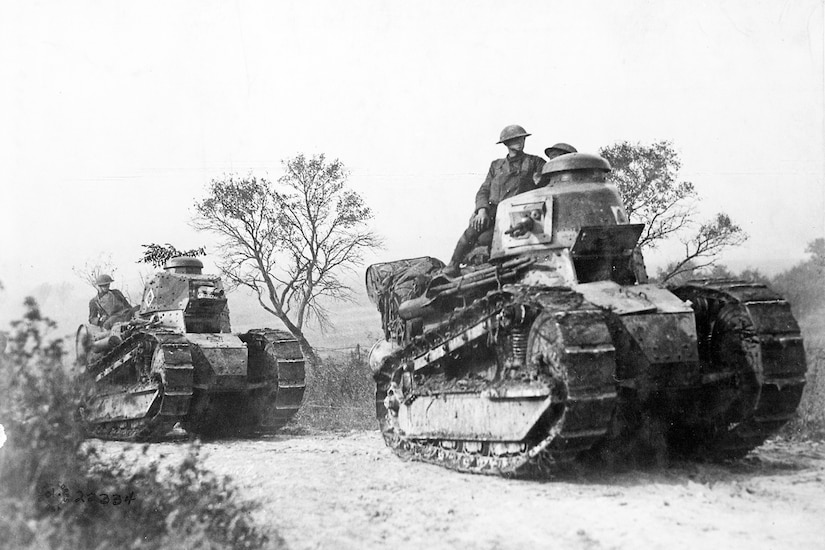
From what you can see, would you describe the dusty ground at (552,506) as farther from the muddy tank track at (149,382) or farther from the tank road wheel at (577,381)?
the muddy tank track at (149,382)

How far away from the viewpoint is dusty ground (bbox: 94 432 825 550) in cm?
598

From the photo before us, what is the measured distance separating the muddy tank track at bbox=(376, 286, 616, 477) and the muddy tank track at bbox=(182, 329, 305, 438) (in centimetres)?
423

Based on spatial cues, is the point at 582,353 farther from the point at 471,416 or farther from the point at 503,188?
the point at 503,188

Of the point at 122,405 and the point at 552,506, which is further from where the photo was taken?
the point at 122,405

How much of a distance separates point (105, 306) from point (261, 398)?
4067 millimetres

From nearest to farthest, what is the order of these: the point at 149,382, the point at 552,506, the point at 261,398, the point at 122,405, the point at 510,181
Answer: the point at 552,506 < the point at 510,181 < the point at 149,382 < the point at 122,405 < the point at 261,398

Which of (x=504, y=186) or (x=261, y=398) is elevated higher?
(x=504, y=186)

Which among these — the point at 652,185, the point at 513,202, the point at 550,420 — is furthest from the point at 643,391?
the point at 652,185

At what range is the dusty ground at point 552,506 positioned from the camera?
5977 millimetres

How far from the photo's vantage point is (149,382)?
12445mm

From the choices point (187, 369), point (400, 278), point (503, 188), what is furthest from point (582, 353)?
point (187, 369)

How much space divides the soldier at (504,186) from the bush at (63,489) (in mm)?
5717

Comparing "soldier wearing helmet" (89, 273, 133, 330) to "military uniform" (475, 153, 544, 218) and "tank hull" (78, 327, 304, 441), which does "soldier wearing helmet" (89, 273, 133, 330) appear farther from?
"military uniform" (475, 153, 544, 218)

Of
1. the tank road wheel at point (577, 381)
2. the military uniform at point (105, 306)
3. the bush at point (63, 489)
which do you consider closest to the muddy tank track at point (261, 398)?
the military uniform at point (105, 306)
